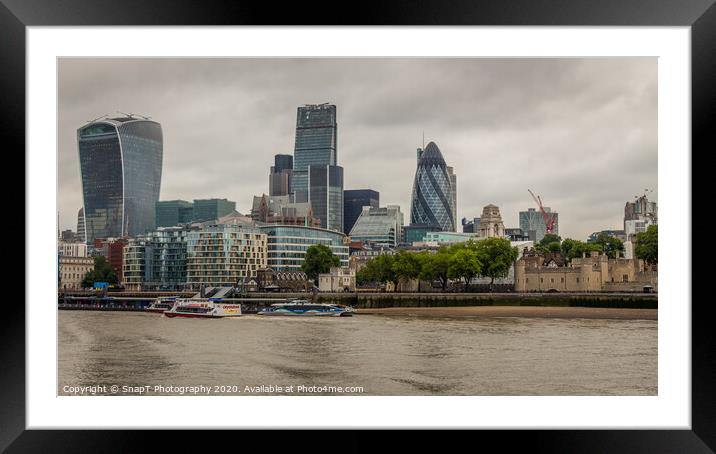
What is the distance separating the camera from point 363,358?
29.5 ft

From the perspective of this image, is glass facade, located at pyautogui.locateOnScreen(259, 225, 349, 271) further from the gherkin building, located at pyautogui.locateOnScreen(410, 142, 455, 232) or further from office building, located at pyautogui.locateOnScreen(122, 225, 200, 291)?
the gherkin building, located at pyautogui.locateOnScreen(410, 142, 455, 232)

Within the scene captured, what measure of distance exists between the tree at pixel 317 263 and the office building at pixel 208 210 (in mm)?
3381

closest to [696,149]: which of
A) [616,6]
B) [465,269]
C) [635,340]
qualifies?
[616,6]

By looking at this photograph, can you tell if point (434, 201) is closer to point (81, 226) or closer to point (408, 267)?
point (408, 267)

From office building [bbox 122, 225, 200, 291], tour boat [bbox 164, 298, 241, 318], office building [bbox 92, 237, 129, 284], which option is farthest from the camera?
office building [bbox 122, 225, 200, 291]

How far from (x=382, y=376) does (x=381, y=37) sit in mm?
4268

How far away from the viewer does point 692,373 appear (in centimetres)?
386

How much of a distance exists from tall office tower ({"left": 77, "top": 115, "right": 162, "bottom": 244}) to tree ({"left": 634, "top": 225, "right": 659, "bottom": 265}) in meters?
15.4

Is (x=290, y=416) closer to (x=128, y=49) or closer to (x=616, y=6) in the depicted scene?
(x=128, y=49)

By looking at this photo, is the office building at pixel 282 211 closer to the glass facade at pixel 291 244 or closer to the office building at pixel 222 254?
the glass facade at pixel 291 244

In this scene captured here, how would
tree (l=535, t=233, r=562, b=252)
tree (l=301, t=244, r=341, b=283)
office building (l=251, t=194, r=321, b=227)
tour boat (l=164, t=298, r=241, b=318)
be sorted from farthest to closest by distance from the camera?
1. office building (l=251, t=194, r=321, b=227)
2. tree (l=301, t=244, r=341, b=283)
3. tree (l=535, t=233, r=562, b=252)
4. tour boat (l=164, t=298, r=241, b=318)

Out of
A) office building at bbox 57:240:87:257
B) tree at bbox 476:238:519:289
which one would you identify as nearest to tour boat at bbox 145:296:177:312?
office building at bbox 57:240:87:257

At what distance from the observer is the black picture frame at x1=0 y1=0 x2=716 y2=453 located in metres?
3.71

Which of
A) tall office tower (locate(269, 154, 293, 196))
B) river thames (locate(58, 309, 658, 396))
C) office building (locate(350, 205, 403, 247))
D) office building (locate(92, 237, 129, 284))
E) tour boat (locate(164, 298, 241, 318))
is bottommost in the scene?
tour boat (locate(164, 298, 241, 318))
